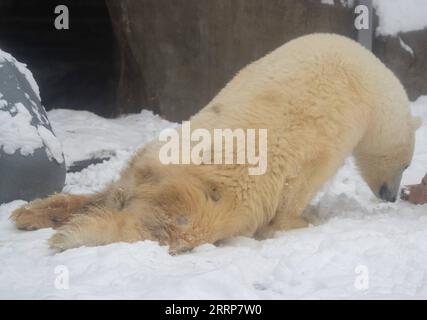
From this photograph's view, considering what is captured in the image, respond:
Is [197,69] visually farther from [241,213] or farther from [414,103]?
[241,213]

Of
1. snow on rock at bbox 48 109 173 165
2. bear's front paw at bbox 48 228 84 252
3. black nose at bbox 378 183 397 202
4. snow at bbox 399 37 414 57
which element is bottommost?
black nose at bbox 378 183 397 202

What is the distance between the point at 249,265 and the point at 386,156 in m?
2.32

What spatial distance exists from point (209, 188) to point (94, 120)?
479 cm

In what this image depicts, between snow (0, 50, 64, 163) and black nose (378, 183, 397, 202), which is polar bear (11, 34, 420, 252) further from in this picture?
snow (0, 50, 64, 163)

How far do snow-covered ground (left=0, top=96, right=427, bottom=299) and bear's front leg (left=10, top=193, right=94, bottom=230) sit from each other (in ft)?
0.29

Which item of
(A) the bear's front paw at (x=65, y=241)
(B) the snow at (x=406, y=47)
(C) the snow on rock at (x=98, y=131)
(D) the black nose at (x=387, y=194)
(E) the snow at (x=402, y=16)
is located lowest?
(D) the black nose at (x=387, y=194)

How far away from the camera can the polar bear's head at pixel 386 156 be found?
17.3 ft

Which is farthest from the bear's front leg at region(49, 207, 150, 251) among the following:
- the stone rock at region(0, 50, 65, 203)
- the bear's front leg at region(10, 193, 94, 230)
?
the stone rock at region(0, 50, 65, 203)

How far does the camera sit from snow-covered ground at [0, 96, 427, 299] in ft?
10.2

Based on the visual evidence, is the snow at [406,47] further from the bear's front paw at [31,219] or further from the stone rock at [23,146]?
the bear's front paw at [31,219]

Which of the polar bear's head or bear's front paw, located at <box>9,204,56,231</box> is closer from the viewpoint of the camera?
bear's front paw, located at <box>9,204,56,231</box>

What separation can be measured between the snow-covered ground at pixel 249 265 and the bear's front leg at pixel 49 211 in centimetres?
9

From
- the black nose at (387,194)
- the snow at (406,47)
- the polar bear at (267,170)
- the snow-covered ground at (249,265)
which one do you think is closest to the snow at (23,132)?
the snow-covered ground at (249,265)
